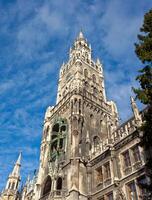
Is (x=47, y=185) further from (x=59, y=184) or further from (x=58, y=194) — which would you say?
(x=58, y=194)

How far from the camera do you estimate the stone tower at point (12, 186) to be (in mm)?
44594

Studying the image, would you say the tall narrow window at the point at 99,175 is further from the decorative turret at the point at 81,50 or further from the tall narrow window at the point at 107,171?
the decorative turret at the point at 81,50

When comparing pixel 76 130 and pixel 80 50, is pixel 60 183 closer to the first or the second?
pixel 76 130

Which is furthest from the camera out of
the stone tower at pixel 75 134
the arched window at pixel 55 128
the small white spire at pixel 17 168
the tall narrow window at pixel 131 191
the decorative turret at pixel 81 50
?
the decorative turret at pixel 81 50

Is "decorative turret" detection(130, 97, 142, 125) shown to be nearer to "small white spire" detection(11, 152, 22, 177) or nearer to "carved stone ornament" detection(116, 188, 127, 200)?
"carved stone ornament" detection(116, 188, 127, 200)

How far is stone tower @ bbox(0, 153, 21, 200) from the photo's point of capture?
44.6 meters

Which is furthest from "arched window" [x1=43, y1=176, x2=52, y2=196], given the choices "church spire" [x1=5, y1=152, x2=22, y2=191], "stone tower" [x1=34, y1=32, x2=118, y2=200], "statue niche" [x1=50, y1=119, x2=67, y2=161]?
"church spire" [x1=5, y1=152, x2=22, y2=191]

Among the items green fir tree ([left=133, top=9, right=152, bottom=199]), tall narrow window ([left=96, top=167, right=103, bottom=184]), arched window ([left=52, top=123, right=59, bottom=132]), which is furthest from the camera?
arched window ([left=52, top=123, right=59, bottom=132])

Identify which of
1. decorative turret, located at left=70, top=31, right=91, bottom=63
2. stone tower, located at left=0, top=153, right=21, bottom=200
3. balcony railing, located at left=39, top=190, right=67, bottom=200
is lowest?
balcony railing, located at left=39, top=190, right=67, bottom=200

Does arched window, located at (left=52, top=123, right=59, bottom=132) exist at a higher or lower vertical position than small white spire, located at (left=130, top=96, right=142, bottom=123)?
higher

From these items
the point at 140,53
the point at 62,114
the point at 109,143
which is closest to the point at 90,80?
the point at 62,114

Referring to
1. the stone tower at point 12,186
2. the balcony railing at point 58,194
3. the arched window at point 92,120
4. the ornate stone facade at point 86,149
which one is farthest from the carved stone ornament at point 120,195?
the stone tower at point 12,186

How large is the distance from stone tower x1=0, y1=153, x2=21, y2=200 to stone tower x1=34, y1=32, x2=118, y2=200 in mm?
13073

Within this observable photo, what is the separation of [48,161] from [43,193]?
466 centimetres
